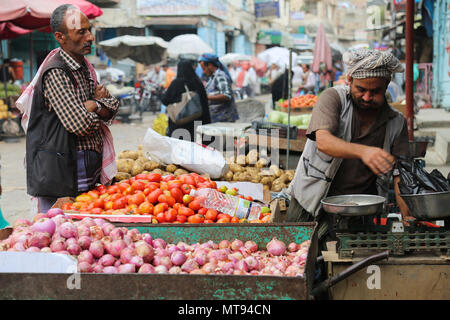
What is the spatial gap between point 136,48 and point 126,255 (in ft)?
59.1

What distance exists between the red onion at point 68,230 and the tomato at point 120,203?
1063 mm

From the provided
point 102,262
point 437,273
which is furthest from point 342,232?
point 102,262

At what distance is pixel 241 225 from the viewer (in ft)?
9.49

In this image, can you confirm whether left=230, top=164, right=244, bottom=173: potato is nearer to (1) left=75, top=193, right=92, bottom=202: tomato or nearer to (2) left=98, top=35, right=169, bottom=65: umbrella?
(1) left=75, top=193, right=92, bottom=202: tomato

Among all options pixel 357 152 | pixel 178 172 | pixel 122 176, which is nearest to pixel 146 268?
pixel 357 152

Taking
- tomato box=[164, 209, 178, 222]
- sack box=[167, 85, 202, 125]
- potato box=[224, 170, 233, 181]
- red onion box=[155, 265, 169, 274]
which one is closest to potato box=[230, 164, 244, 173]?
potato box=[224, 170, 233, 181]

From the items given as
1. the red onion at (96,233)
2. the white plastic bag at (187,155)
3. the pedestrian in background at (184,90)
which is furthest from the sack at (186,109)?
the red onion at (96,233)

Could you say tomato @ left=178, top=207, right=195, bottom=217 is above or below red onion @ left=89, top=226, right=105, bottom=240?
below

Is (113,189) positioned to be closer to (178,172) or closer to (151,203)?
(151,203)

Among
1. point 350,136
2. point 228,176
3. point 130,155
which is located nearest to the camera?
point 350,136

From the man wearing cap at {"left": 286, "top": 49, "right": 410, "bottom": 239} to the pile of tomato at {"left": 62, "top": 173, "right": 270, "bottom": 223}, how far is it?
0.66 meters

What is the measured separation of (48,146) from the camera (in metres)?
3.44

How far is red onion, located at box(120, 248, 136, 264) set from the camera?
2416 mm

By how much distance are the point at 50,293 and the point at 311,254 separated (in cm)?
115
